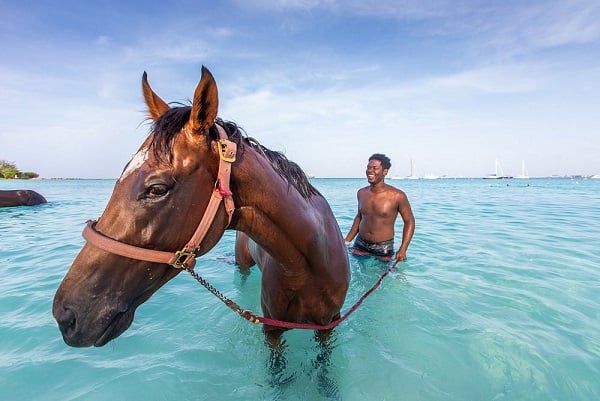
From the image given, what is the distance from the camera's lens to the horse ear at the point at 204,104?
1.35m

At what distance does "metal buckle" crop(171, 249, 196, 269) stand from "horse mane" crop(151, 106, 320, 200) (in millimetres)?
429

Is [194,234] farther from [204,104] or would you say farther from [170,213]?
[204,104]

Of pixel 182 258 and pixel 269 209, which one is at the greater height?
pixel 269 209

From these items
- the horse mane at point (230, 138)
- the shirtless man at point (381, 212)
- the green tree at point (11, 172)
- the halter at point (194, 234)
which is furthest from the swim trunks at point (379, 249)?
the green tree at point (11, 172)

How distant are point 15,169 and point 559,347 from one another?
9283cm

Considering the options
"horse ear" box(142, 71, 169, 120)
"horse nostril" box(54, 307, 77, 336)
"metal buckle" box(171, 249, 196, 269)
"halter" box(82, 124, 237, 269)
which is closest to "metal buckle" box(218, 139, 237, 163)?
"halter" box(82, 124, 237, 269)

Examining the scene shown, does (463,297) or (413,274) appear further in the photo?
(413,274)

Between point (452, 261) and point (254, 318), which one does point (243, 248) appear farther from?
point (452, 261)

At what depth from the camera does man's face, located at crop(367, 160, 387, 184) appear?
5801mm

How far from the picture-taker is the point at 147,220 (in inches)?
54.8

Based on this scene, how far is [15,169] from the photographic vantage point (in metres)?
68.4

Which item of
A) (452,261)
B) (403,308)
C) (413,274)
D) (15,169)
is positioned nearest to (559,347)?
(403,308)

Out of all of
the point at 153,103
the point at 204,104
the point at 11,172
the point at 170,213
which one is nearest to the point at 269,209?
the point at 170,213

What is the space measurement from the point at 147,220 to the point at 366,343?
296 centimetres
